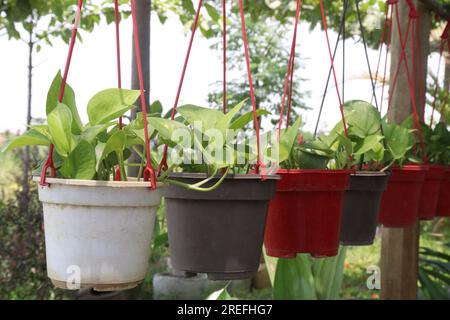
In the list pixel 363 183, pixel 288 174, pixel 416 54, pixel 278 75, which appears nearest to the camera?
pixel 288 174

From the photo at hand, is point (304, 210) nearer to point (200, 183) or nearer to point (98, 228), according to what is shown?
point (200, 183)

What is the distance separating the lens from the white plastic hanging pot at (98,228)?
76 centimetres

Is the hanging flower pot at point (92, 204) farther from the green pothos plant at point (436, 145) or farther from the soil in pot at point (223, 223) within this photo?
the green pothos plant at point (436, 145)

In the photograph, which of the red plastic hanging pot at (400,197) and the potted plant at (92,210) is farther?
the red plastic hanging pot at (400,197)

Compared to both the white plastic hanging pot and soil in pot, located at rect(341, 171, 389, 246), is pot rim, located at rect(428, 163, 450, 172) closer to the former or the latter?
soil in pot, located at rect(341, 171, 389, 246)

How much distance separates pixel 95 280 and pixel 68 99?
277 mm

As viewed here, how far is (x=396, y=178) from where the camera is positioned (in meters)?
1.51

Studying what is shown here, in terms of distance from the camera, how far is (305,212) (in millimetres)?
1077

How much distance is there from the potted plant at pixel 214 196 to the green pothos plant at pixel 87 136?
0.06 meters

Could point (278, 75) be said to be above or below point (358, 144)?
above

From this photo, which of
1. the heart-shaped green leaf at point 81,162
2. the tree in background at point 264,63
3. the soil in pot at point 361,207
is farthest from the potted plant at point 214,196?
the tree in background at point 264,63

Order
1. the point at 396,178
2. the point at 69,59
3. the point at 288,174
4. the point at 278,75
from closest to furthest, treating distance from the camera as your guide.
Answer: the point at 69,59, the point at 288,174, the point at 396,178, the point at 278,75

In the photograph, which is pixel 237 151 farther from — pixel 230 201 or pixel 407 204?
pixel 407 204
